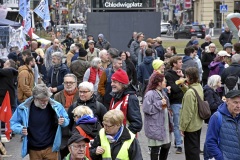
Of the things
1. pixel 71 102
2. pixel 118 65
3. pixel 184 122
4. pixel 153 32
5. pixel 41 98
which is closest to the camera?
pixel 41 98

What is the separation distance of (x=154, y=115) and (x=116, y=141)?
316 centimetres

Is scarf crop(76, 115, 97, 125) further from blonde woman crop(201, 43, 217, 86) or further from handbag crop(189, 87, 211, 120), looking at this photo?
blonde woman crop(201, 43, 217, 86)

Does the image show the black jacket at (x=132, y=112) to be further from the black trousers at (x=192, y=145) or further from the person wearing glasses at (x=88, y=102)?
the black trousers at (x=192, y=145)

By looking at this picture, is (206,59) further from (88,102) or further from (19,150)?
(88,102)

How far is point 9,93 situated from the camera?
1310 centimetres

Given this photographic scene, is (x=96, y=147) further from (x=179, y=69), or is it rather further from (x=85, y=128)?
(x=179, y=69)

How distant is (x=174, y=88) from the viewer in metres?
11.8

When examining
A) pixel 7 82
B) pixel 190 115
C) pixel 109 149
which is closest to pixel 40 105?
pixel 109 149

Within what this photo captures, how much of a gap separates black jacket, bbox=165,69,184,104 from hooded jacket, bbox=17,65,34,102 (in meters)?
2.78

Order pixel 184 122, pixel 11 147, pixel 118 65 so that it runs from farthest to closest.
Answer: pixel 11 147 < pixel 118 65 < pixel 184 122

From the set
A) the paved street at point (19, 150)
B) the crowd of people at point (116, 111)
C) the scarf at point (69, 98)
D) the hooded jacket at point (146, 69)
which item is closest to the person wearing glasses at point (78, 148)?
the crowd of people at point (116, 111)

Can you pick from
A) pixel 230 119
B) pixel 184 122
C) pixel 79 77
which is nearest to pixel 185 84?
pixel 184 122

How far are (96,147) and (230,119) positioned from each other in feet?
4.98

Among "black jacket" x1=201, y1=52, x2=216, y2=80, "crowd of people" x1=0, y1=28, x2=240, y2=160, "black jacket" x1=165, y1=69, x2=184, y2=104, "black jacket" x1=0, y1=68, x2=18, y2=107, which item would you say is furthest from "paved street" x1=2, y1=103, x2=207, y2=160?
"black jacket" x1=201, y1=52, x2=216, y2=80
